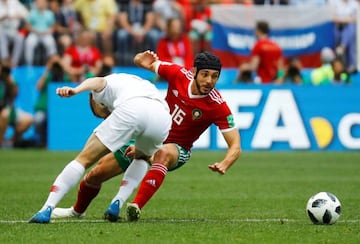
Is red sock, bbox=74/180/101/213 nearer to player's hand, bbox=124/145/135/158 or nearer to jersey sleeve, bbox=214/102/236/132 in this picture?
player's hand, bbox=124/145/135/158

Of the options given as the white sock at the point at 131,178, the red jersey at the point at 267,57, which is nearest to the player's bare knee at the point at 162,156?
the white sock at the point at 131,178

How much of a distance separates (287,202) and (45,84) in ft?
38.8

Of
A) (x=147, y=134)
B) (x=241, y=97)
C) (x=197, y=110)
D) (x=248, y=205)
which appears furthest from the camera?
(x=241, y=97)

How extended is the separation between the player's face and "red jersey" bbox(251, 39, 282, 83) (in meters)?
13.0

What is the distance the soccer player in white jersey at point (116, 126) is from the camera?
966 cm

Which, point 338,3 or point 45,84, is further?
point 338,3

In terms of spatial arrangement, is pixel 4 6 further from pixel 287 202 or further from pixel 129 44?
pixel 287 202

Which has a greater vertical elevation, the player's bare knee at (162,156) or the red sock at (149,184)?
the player's bare knee at (162,156)

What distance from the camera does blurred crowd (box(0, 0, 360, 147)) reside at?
77.0 feet

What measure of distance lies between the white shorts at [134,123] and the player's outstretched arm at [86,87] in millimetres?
293

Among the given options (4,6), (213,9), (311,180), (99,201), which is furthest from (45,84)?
(99,201)

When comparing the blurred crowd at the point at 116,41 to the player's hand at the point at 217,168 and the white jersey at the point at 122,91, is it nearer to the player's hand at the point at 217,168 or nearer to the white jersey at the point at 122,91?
the white jersey at the point at 122,91

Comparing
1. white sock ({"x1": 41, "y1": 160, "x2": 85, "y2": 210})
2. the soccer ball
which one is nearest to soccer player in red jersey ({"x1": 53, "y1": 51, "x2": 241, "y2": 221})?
white sock ({"x1": 41, "y1": 160, "x2": 85, "y2": 210})

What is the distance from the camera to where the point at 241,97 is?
73.4ft
